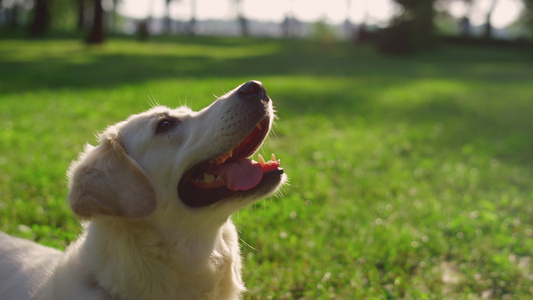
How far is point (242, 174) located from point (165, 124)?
2.13ft

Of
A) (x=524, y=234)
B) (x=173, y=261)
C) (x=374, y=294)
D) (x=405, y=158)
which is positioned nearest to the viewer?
(x=173, y=261)

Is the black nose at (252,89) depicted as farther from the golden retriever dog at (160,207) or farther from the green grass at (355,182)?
the green grass at (355,182)

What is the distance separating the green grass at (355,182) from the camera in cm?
425

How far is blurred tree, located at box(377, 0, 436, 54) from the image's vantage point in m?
35.1

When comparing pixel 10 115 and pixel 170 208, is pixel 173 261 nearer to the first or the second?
pixel 170 208

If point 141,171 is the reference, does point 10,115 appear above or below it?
below

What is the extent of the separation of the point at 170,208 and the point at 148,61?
21958 mm

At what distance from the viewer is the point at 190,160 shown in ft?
9.98

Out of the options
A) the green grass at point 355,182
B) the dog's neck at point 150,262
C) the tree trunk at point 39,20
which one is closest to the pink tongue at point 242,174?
the dog's neck at point 150,262

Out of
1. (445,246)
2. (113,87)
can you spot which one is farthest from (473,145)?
(113,87)

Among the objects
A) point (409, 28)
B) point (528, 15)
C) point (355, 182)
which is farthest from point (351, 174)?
point (528, 15)

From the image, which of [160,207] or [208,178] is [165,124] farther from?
[160,207]

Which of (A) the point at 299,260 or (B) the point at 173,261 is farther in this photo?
(A) the point at 299,260

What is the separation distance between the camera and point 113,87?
14.3m
